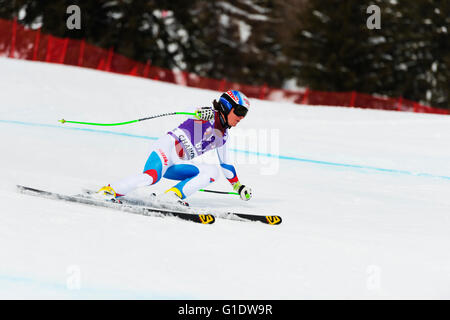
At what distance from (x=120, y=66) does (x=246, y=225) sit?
65.9 feet

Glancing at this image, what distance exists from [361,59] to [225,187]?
3150 cm

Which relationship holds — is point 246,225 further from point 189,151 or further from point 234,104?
point 234,104

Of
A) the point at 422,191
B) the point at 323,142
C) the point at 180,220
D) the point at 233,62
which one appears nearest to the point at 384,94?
the point at 233,62

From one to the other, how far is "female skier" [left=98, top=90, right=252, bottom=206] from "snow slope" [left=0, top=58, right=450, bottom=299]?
38 cm

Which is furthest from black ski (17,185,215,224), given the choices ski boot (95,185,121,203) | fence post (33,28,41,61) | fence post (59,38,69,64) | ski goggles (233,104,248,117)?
fence post (59,38,69,64)

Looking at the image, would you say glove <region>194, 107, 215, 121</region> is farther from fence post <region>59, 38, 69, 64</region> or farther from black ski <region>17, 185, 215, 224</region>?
fence post <region>59, 38, 69, 64</region>

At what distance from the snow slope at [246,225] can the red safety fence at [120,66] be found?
8.76 meters

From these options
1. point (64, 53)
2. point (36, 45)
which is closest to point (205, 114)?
point (36, 45)

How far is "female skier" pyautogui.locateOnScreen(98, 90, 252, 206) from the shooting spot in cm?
604

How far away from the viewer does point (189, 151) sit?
6.24 m

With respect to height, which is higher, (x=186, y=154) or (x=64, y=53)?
(x=64, y=53)

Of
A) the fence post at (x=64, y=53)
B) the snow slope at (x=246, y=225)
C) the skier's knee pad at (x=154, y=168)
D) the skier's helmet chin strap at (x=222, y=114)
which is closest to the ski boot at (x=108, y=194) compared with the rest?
the snow slope at (x=246, y=225)

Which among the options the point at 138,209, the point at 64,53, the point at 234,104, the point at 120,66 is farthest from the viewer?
the point at 120,66

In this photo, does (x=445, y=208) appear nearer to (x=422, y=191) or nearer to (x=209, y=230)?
(x=422, y=191)
